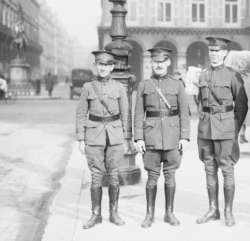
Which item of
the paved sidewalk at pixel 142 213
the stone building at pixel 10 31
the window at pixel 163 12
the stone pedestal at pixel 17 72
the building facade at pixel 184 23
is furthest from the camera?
the stone building at pixel 10 31

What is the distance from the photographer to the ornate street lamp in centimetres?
644

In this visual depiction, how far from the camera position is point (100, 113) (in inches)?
182

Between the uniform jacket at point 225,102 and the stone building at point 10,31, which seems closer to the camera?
the uniform jacket at point 225,102

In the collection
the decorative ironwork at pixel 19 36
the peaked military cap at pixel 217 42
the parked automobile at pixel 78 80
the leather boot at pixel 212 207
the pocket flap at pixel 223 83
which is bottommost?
the leather boot at pixel 212 207

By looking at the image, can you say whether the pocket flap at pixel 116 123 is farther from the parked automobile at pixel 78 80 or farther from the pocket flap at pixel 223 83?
the parked automobile at pixel 78 80

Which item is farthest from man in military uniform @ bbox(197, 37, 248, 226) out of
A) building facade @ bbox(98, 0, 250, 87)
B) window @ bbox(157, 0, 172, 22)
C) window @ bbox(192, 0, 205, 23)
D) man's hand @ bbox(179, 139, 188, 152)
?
window @ bbox(192, 0, 205, 23)

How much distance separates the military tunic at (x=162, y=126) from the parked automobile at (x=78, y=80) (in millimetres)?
25478

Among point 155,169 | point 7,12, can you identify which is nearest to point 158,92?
point 155,169

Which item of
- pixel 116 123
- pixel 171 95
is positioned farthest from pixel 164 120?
pixel 116 123

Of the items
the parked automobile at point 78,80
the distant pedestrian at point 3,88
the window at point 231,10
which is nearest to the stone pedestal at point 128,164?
the distant pedestrian at point 3,88

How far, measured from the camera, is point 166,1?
38719mm

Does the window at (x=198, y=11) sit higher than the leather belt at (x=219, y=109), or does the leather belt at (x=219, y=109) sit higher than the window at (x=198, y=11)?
the window at (x=198, y=11)

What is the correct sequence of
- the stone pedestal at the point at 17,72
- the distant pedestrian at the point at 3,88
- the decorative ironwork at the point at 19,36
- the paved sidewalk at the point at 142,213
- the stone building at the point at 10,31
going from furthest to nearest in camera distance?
the stone building at the point at 10,31, the decorative ironwork at the point at 19,36, the stone pedestal at the point at 17,72, the distant pedestrian at the point at 3,88, the paved sidewalk at the point at 142,213

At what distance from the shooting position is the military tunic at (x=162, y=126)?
4566 millimetres
